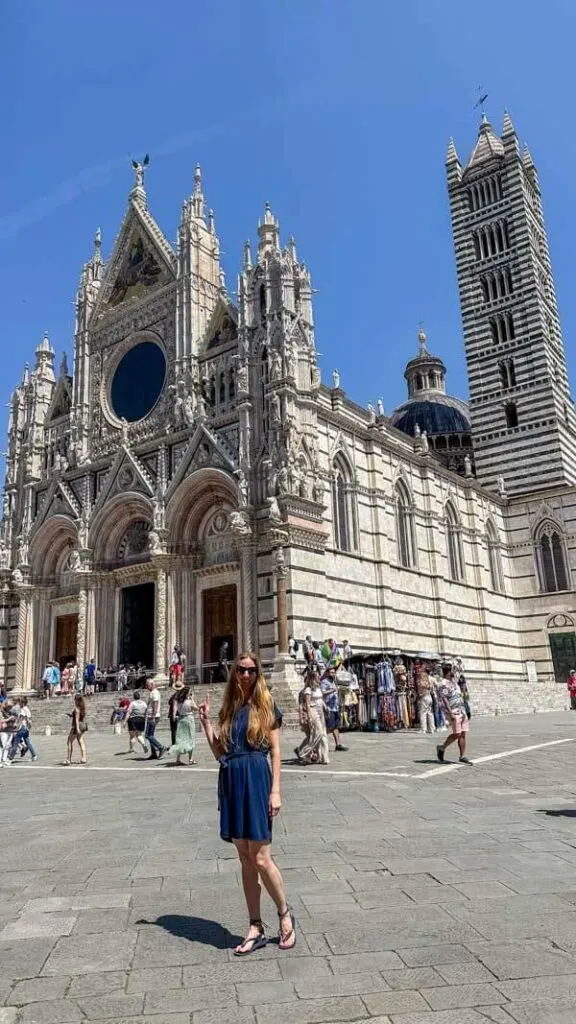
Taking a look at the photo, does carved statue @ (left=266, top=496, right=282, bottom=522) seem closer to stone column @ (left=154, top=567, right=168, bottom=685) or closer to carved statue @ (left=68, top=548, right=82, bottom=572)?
stone column @ (left=154, top=567, right=168, bottom=685)

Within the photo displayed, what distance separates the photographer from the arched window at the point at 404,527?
30.5 metres

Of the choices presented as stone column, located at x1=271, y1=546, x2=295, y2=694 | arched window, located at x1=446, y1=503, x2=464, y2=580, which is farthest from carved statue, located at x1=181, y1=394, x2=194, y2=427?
arched window, located at x1=446, y1=503, x2=464, y2=580

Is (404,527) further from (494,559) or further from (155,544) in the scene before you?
(155,544)

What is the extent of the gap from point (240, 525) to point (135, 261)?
53.3 ft

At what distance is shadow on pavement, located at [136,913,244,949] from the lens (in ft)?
13.8

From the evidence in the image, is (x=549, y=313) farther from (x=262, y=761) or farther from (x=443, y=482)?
(x=262, y=761)

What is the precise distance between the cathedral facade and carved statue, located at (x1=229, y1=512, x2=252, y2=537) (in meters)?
0.07

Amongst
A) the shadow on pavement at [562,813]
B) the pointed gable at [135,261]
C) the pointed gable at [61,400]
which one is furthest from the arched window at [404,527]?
the shadow on pavement at [562,813]

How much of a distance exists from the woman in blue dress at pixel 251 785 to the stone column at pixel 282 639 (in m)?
16.3

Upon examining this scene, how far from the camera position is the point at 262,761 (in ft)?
14.5

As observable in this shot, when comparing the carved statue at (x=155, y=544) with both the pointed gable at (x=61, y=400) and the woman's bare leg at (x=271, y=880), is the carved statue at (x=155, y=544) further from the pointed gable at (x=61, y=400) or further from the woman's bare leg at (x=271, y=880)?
the woman's bare leg at (x=271, y=880)

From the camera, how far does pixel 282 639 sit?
22.0m

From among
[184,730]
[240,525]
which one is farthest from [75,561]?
[184,730]

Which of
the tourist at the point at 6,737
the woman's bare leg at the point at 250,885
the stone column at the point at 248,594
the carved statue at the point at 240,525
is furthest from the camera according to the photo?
the carved statue at the point at 240,525
